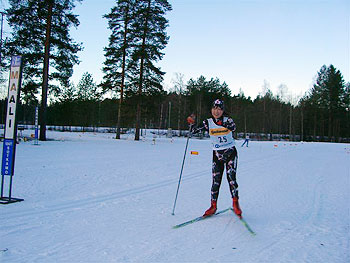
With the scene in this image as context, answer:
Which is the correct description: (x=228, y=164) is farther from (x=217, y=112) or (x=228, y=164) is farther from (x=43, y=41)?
(x=43, y=41)

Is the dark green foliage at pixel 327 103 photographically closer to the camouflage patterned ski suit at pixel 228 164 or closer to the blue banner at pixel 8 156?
the camouflage patterned ski suit at pixel 228 164

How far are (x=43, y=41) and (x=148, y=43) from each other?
35.2 ft

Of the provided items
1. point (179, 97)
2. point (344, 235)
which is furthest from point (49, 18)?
point (179, 97)

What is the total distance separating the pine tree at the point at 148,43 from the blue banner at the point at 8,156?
21.8 m

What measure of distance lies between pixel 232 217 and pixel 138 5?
2666 centimetres

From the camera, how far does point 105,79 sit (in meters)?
26.8

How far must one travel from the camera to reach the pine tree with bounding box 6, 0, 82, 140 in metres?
17.9

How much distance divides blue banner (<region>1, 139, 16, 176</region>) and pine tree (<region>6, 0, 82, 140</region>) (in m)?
15.8

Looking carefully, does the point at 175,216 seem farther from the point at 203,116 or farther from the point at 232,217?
the point at 203,116

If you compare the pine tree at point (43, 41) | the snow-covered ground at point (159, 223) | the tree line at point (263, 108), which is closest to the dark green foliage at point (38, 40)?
the pine tree at point (43, 41)

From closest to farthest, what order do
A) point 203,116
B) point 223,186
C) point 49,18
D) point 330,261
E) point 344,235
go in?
point 330,261 → point 344,235 → point 223,186 → point 49,18 → point 203,116

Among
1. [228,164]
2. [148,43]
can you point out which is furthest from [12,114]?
[148,43]

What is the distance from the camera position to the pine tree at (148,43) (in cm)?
2612

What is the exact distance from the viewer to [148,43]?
26641mm
